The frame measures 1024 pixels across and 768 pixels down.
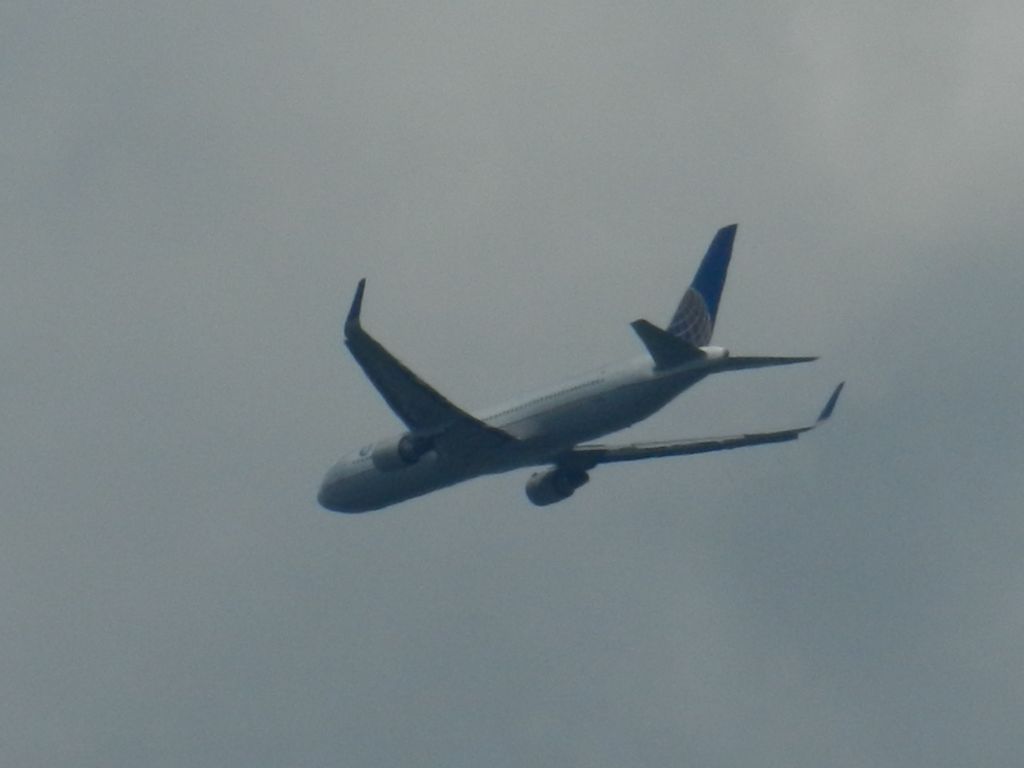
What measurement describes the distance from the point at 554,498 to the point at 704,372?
13.2 metres

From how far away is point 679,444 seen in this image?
8119 cm

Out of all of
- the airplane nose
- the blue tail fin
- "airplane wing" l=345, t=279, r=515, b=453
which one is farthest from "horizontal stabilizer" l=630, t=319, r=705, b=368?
the airplane nose

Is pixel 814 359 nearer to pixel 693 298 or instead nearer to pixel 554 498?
pixel 693 298

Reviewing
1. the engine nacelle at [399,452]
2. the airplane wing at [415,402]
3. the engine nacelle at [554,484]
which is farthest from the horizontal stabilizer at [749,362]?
the engine nacelle at [554,484]

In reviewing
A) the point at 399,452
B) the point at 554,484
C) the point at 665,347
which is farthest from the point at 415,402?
the point at 554,484

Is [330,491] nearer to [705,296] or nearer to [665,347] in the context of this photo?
[705,296]

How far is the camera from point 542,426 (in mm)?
75062

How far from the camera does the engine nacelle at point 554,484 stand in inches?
3236

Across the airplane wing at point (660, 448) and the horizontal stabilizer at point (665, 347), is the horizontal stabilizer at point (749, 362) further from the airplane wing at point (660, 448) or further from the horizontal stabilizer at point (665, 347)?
the airplane wing at point (660, 448)

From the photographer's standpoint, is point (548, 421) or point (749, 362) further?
point (548, 421)

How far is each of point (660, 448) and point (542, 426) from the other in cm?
733

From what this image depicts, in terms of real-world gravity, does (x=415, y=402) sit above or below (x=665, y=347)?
above

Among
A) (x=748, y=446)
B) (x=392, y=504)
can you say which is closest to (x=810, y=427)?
(x=748, y=446)

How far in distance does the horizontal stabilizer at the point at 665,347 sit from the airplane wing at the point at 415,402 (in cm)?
643
